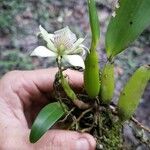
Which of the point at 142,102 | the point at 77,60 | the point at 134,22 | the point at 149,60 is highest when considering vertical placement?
the point at 134,22

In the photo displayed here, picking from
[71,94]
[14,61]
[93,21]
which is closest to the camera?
[93,21]

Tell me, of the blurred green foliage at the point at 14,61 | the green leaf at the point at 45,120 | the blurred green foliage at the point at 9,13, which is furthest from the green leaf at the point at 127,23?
the blurred green foliage at the point at 9,13

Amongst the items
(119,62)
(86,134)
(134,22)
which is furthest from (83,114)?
(119,62)

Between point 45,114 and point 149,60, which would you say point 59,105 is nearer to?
point 45,114

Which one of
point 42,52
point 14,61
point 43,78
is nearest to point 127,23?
point 42,52

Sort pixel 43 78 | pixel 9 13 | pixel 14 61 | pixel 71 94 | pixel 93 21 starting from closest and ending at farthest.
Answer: pixel 93 21
pixel 71 94
pixel 43 78
pixel 14 61
pixel 9 13

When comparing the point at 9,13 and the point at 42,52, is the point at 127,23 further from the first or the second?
the point at 9,13

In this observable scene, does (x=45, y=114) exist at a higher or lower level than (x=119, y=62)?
higher
